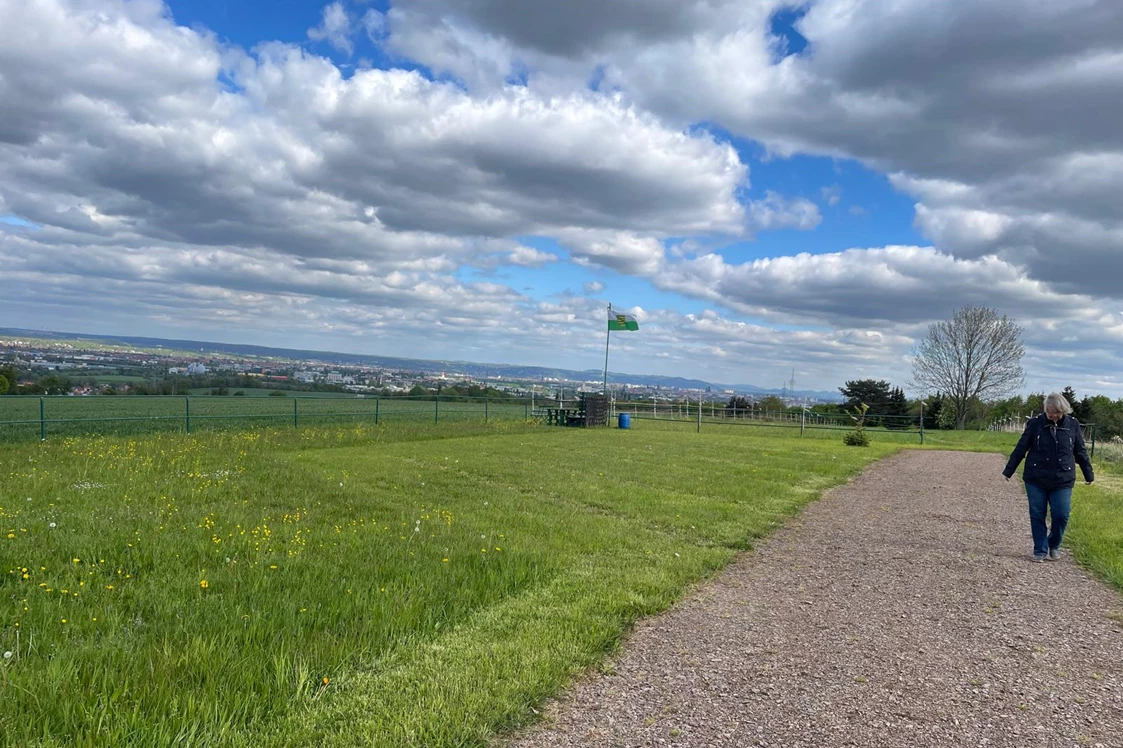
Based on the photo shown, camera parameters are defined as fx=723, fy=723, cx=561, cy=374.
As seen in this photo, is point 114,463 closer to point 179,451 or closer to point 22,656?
point 179,451

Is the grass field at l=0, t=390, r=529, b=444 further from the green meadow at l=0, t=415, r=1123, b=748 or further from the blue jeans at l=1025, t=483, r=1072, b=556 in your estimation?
the blue jeans at l=1025, t=483, r=1072, b=556

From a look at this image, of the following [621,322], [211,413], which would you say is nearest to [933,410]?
[621,322]

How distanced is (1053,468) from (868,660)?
190 inches

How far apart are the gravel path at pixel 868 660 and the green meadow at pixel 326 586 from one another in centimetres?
44

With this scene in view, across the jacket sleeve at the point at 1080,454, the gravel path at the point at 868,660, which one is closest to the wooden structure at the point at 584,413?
the gravel path at the point at 868,660

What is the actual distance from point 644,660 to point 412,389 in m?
38.3

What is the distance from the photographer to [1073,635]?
5336 millimetres

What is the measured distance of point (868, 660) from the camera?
4.71 m

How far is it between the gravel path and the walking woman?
14.3 inches

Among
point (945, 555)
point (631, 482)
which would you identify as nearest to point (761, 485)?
point (631, 482)

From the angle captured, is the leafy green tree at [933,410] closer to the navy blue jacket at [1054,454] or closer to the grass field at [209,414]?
the grass field at [209,414]

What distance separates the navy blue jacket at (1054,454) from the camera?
796 cm

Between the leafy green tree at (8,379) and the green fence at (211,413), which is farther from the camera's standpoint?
the leafy green tree at (8,379)

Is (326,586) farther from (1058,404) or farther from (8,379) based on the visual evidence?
(8,379)
